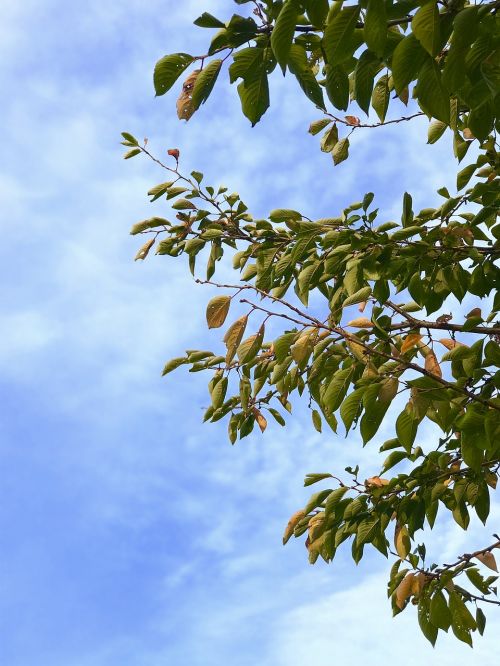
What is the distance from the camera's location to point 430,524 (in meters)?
4.07

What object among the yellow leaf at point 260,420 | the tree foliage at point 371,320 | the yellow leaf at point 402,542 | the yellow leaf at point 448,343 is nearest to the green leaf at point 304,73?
the tree foliage at point 371,320

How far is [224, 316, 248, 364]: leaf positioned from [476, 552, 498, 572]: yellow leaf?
201cm

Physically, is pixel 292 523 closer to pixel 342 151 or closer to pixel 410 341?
pixel 410 341

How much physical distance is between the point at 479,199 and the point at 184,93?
5.94 ft

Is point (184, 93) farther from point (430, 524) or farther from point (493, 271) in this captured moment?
point (430, 524)

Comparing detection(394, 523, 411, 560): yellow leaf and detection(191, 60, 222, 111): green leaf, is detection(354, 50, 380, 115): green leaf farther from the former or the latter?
detection(394, 523, 411, 560): yellow leaf

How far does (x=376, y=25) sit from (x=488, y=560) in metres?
3.32

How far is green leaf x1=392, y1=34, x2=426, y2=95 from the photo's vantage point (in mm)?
1927

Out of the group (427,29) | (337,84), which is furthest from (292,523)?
(427,29)

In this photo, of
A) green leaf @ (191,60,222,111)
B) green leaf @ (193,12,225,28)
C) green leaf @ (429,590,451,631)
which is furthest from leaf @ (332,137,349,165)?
green leaf @ (429,590,451,631)

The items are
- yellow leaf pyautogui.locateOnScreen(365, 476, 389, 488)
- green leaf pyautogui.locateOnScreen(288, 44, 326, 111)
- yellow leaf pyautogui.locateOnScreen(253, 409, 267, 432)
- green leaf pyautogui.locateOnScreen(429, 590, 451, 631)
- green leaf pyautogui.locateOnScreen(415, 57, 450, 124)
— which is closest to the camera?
green leaf pyautogui.locateOnScreen(415, 57, 450, 124)

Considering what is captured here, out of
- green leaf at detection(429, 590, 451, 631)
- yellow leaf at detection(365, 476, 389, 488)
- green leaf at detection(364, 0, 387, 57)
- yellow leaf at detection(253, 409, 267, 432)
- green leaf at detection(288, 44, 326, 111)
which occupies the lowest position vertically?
green leaf at detection(429, 590, 451, 631)

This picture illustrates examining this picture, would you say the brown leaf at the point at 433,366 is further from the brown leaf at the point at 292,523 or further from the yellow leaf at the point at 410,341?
the brown leaf at the point at 292,523

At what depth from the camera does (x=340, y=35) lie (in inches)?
→ 78.9
